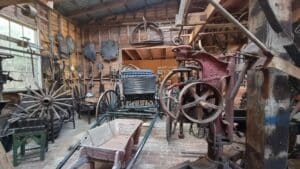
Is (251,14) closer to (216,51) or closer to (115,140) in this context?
(115,140)

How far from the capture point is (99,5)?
744 cm

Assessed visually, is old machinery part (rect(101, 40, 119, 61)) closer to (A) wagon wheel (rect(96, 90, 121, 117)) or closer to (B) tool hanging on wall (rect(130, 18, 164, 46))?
(B) tool hanging on wall (rect(130, 18, 164, 46))

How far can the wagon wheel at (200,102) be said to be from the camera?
6.99ft

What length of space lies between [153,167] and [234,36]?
17.6ft

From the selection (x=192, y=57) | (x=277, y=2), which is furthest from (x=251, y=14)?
(x=192, y=57)

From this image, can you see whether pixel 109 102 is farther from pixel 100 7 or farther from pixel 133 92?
pixel 100 7

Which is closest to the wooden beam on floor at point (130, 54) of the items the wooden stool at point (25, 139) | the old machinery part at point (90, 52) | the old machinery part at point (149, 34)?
the old machinery part at point (149, 34)

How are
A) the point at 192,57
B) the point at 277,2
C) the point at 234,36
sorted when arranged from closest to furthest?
the point at 277,2 < the point at 192,57 < the point at 234,36

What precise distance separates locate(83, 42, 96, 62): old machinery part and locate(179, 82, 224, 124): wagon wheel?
272 inches

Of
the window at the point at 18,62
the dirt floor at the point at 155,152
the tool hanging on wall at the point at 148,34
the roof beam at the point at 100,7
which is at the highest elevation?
the roof beam at the point at 100,7

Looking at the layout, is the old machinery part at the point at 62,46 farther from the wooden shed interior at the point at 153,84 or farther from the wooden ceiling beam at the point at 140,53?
the wooden ceiling beam at the point at 140,53

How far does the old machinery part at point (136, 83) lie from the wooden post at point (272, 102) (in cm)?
335

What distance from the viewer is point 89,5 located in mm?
7293

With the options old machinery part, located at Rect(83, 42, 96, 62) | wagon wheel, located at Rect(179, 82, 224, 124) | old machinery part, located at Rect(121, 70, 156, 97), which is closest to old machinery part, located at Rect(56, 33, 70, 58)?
old machinery part, located at Rect(83, 42, 96, 62)
